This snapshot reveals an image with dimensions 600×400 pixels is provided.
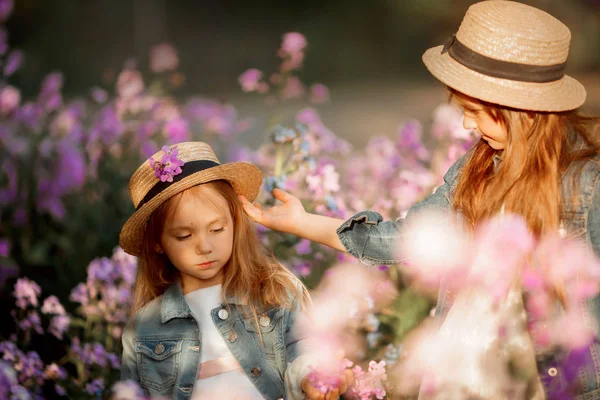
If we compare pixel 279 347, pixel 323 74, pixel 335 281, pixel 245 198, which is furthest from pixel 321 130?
pixel 323 74

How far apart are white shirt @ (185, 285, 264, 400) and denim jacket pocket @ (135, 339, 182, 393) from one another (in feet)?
0.24

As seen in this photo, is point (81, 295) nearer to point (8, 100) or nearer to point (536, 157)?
point (8, 100)

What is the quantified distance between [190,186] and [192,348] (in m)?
0.42

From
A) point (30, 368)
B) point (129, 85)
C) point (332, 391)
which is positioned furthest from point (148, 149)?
point (332, 391)

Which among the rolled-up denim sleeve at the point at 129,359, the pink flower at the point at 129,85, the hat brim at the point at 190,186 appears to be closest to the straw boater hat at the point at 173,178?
the hat brim at the point at 190,186

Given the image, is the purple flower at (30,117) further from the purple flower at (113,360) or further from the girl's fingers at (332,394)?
the girl's fingers at (332,394)

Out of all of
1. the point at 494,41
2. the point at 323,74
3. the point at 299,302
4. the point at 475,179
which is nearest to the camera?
the point at 494,41

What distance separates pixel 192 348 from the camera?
2.35 m

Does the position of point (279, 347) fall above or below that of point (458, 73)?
below

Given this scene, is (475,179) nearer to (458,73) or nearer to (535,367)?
(458,73)

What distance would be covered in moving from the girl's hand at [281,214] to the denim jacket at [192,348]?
0.71ft

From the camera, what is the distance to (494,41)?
203 cm

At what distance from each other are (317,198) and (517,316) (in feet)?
3.25

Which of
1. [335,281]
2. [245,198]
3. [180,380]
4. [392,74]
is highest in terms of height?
[245,198]
